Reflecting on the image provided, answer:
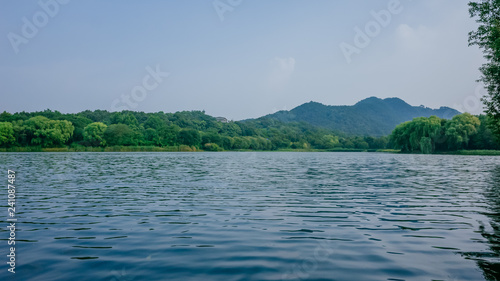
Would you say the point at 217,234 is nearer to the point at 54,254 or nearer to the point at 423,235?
the point at 54,254

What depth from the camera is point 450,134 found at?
4154 inches

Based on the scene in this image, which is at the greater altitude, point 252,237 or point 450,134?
point 450,134

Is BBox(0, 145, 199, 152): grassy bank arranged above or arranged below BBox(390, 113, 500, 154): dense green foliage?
below

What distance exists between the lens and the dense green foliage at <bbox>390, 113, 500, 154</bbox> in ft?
347

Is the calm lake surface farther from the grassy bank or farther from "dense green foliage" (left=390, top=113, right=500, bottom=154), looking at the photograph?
the grassy bank

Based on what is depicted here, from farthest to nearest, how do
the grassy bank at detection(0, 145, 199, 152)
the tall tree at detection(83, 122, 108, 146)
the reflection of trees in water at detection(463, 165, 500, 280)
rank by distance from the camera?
1. the tall tree at detection(83, 122, 108, 146)
2. the grassy bank at detection(0, 145, 199, 152)
3. the reflection of trees in water at detection(463, 165, 500, 280)

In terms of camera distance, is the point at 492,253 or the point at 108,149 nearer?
the point at 492,253

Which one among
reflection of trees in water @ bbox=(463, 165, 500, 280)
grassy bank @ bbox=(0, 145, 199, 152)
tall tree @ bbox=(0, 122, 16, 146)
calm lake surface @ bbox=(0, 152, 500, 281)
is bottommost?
calm lake surface @ bbox=(0, 152, 500, 281)

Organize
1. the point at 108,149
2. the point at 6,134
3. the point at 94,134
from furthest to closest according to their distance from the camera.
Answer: the point at 94,134 < the point at 108,149 < the point at 6,134

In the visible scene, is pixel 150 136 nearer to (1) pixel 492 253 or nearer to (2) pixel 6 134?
(2) pixel 6 134

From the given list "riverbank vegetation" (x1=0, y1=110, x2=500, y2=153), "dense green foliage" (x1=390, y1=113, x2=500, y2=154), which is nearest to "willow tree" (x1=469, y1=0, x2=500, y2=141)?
"riverbank vegetation" (x1=0, y1=110, x2=500, y2=153)

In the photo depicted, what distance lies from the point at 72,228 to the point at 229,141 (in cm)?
18415

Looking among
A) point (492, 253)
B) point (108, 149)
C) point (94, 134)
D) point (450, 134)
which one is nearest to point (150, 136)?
point (94, 134)

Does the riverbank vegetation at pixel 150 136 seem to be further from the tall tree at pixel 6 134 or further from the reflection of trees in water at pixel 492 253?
the reflection of trees in water at pixel 492 253
